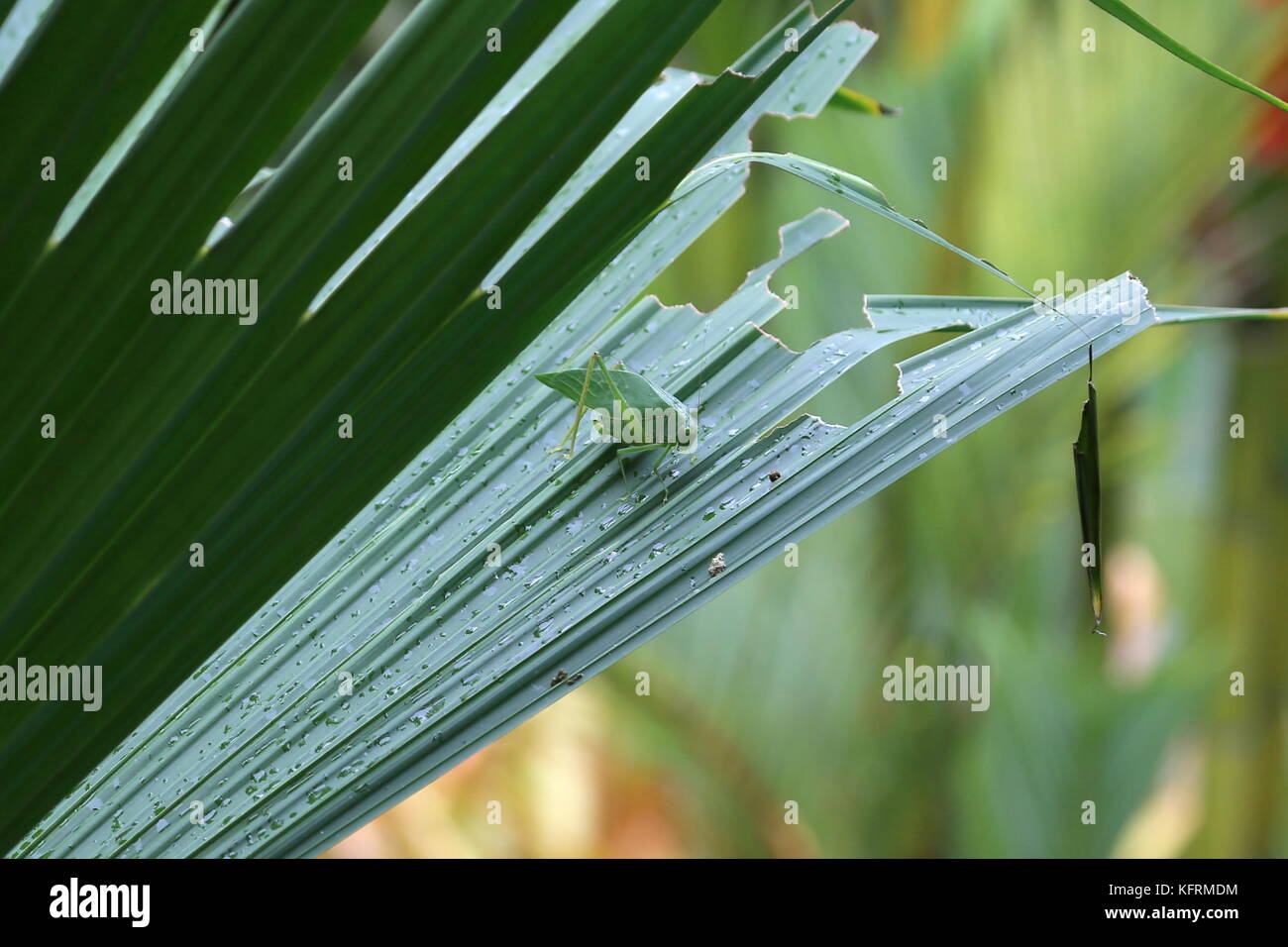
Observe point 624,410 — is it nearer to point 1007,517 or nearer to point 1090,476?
point 1090,476

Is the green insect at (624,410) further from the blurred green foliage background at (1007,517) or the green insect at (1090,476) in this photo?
the blurred green foliage background at (1007,517)

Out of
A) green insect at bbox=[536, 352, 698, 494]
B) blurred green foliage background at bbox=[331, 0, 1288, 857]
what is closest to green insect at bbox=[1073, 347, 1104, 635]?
green insect at bbox=[536, 352, 698, 494]

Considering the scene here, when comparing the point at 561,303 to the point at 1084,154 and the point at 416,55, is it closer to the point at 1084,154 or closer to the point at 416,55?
the point at 416,55

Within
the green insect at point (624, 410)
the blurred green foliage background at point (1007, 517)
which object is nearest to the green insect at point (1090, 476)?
the green insect at point (624, 410)

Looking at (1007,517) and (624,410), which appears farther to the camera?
(1007,517)

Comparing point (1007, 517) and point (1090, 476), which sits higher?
point (1007, 517)

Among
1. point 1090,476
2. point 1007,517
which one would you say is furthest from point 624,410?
point 1007,517
